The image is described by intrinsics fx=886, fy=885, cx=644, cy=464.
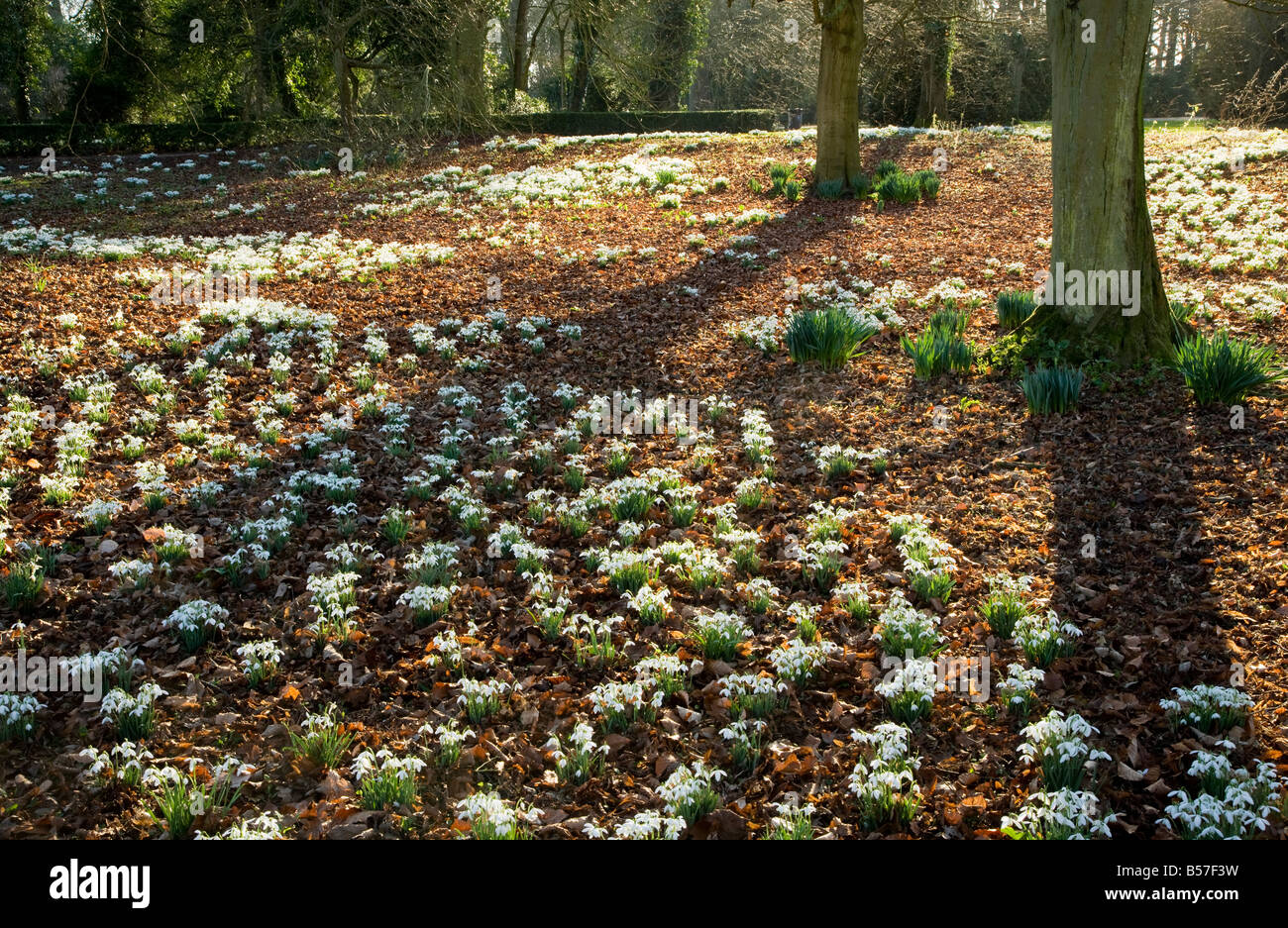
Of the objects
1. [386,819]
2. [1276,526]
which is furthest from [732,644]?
[1276,526]

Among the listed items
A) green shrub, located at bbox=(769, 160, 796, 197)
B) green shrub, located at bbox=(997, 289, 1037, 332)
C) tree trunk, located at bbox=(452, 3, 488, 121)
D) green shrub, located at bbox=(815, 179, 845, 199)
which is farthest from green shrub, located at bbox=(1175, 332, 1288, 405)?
tree trunk, located at bbox=(452, 3, 488, 121)

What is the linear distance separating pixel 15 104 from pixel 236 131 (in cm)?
1105

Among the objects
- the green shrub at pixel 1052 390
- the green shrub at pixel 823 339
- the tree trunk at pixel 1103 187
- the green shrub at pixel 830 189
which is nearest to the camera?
the green shrub at pixel 1052 390

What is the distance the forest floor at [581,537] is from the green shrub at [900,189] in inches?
127

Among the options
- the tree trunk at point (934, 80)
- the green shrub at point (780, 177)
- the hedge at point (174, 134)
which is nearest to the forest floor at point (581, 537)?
the green shrub at point (780, 177)

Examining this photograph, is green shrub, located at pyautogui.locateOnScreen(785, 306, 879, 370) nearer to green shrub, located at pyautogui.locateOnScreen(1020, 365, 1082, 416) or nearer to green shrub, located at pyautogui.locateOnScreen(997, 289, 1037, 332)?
green shrub, located at pyautogui.locateOnScreen(997, 289, 1037, 332)

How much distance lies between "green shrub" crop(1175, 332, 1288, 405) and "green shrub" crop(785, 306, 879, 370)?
8.69ft

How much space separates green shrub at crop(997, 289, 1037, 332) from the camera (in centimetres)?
814

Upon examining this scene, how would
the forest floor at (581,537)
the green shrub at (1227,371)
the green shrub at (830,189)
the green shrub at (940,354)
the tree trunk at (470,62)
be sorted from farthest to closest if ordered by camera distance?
the tree trunk at (470,62) → the green shrub at (830,189) → the green shrub at (940,354) → the green shrub at (1227,371) → the forest floor at (581,537)

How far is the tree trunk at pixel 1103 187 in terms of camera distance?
22.8ft

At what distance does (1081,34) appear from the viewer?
7004mm

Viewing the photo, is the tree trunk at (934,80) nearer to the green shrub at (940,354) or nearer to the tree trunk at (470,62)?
the tree trunk at (470,62)

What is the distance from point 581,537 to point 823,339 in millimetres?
3447

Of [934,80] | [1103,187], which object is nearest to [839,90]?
[1103,187]
